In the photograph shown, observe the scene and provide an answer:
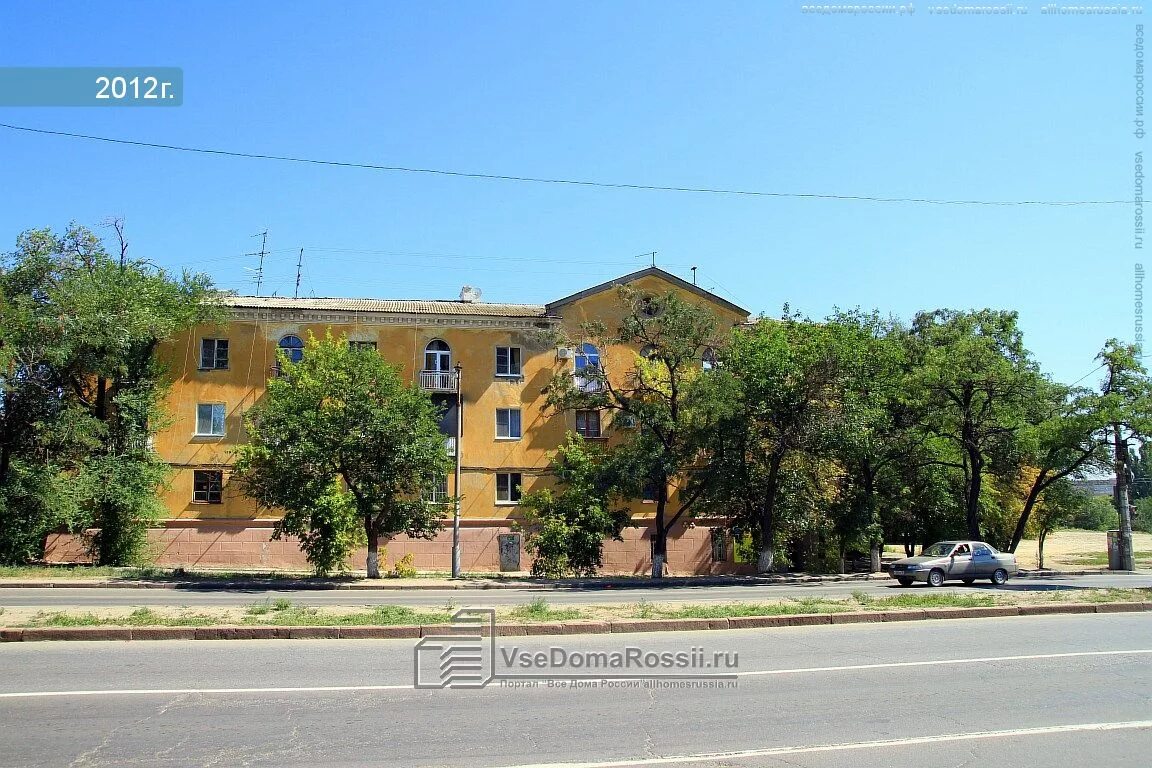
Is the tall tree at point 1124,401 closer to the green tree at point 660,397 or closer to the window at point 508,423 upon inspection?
the green tree at point 660,397

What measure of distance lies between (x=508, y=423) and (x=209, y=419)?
13.6 m

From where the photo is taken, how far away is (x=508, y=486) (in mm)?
40062

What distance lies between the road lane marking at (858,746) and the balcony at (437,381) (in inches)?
1313

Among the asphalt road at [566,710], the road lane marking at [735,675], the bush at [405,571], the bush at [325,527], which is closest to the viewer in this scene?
the asphalt road at [566,710]

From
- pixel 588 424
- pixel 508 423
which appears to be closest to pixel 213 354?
pixel 508 423

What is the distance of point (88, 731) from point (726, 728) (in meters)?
5.50

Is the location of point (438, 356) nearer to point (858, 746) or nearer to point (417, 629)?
point (417, 629)

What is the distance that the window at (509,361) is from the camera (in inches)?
1617

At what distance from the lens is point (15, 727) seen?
24.0 feet

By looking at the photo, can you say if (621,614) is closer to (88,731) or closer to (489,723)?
(489,723)

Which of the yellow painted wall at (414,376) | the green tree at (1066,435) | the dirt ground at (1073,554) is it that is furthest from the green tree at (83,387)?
the dirt ground at (1073,554)

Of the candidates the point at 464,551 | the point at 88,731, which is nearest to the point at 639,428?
the point at 464,551

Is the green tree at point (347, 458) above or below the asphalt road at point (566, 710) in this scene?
above
